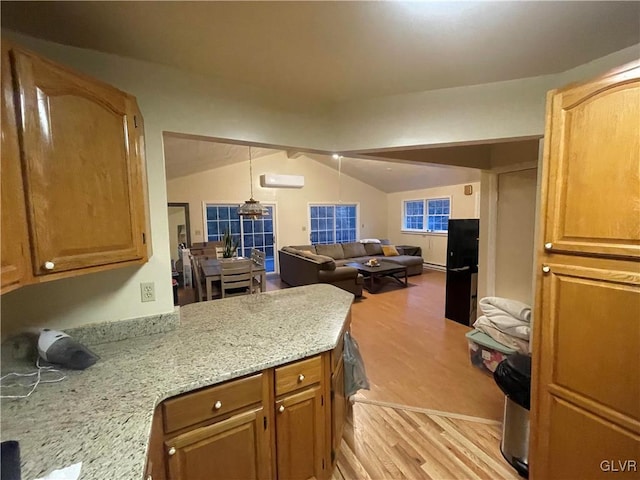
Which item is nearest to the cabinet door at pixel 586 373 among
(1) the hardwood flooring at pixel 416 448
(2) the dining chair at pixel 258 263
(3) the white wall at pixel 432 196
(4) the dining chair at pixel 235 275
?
(1) the hardwood flooring at pixel 416 448

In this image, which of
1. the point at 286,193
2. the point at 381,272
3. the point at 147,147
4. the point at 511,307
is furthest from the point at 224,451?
the point at 286,193

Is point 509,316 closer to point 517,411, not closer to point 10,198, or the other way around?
point 517,411

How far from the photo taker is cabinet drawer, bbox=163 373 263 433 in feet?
3.42

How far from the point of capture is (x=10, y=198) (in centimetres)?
82

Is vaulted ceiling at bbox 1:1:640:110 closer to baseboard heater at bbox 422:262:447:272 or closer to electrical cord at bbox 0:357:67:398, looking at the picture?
electrical cord at bbox 0:357:67:398

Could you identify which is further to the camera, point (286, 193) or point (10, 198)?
point (286, 193)

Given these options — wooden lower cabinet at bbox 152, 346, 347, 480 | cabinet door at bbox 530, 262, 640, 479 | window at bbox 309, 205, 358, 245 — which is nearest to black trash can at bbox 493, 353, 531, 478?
cabinet door at bbox 530, 262, 640, 479

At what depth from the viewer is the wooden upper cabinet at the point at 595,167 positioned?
40.7 inches

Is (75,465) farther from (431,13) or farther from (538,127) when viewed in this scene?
(538,127)

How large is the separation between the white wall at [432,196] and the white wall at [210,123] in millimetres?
5236

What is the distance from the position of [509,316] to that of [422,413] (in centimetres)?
122

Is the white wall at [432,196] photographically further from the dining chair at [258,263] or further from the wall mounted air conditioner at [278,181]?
the dining chair at [258,263]

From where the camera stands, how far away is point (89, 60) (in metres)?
1.32

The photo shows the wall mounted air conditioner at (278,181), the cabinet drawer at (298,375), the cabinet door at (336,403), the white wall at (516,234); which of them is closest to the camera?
the cabinet drawer at (298,375)
